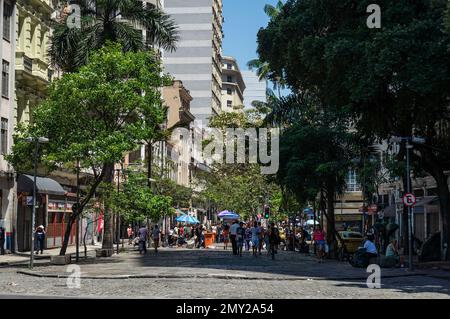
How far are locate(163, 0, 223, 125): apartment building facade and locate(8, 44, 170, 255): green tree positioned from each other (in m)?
86.6

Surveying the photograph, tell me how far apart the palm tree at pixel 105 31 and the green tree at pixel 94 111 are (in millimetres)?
5920

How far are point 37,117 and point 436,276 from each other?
678 inches

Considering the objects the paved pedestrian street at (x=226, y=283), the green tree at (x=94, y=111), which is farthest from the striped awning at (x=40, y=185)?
the paved pedestrian street at (x=226, y=283)

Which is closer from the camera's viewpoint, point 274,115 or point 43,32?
point 274,115

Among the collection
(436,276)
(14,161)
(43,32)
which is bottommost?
(436,276)

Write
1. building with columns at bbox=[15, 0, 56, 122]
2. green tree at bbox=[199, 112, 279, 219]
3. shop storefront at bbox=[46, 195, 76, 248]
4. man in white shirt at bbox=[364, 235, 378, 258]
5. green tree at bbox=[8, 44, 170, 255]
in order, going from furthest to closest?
green tree at bbox=[199, 112, 279, 219] → shop storefront at bbox=[46, 195, 76, 248] → building with columns at bbox=[15, 0, 56, 122] → green tree at bbox=[8, 44, 170, 255] → man in white shirt at bbox=[364, 235, 378, 258]

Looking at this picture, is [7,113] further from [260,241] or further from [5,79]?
[260,241]

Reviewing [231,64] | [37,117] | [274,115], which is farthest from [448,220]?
[231,64]

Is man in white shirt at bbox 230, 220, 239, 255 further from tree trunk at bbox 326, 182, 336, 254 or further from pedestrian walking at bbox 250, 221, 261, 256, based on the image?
tree trunk at bbox 326, 182, 336, 254

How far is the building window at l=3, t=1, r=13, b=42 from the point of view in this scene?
42.3 metres

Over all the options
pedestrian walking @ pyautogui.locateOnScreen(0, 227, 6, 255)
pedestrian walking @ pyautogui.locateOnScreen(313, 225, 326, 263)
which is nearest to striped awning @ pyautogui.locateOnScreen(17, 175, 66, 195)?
pedestrian walking @ pyautogui.locateOnScreen(0, 227, 6, 255)
